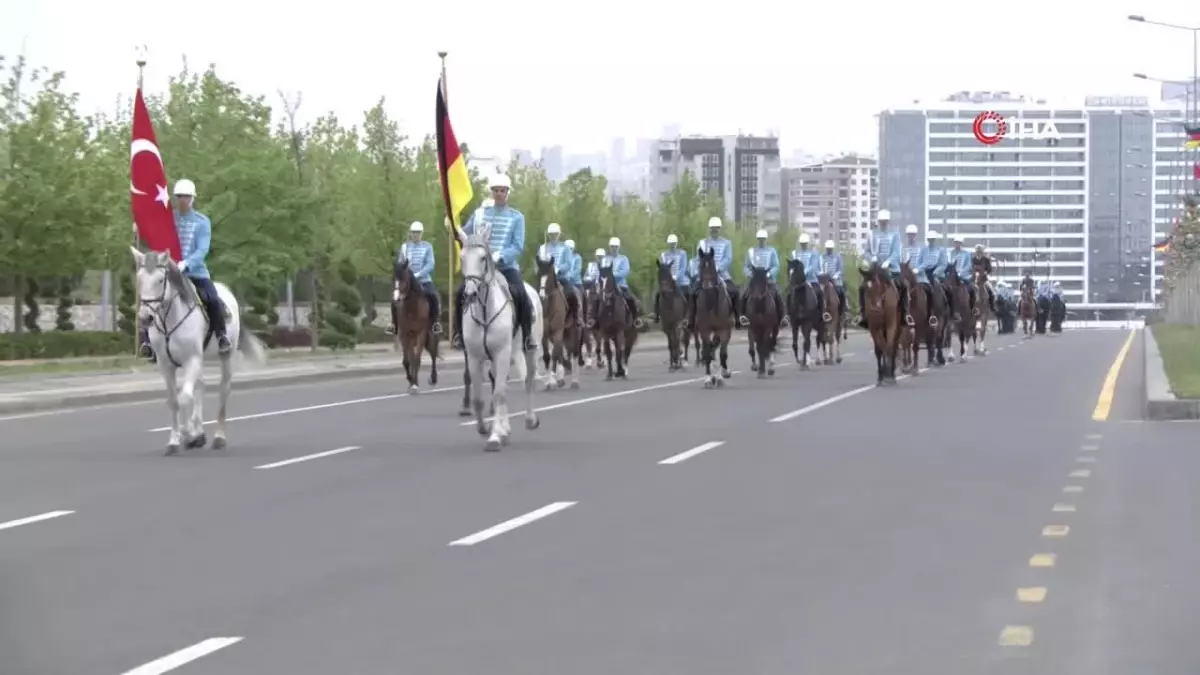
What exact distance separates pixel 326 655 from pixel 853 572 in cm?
355

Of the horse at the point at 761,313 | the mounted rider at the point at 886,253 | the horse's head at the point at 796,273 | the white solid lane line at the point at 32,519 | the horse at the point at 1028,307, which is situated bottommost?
the horse at the point at 1028,307

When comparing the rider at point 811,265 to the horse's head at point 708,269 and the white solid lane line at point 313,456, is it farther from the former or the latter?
the white solid lane line at point 313,456

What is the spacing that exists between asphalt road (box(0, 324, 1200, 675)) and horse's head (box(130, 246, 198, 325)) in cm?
146

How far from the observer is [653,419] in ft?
83.9

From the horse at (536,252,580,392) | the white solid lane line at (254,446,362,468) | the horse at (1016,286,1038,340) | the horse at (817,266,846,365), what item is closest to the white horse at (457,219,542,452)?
the white solid lane line at (254,446,362,468)

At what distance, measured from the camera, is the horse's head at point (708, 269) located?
3584 centimetres

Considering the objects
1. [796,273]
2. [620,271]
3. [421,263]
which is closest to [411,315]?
[421,263]

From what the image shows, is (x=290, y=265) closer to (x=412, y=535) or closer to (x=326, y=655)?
(x=412, y=535)

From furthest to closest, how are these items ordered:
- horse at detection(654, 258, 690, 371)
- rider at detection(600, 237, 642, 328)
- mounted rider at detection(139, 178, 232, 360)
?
1. horse at detection(654, 258, 690, 371)
2. rider at detection(600, 237, 642, 328)
3. mounted rider at detection(139, 178, 232, 360)

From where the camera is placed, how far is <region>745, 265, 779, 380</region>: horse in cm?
3747

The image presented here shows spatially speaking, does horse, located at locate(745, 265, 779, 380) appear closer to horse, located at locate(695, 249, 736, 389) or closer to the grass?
horse, located at locate(695, 249, 736, 389)

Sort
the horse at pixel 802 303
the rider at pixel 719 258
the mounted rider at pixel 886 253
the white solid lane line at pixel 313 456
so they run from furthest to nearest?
the horse at pixel 802 303
the rider at pixel 719 258
the mounted rider at pixel 886 253
the white solid lane line at pixel 313 456

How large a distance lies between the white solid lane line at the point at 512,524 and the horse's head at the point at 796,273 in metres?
26.9

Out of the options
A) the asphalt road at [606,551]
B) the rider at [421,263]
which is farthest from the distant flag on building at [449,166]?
the asphalt road at [606,551]
